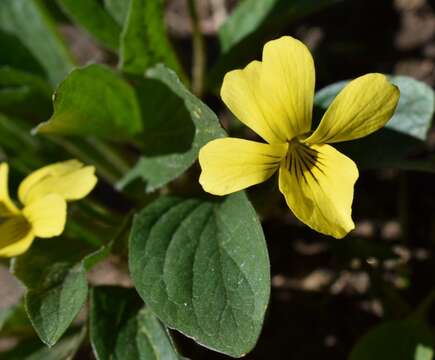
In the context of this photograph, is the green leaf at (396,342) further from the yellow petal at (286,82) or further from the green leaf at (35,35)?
the green leaf at (35,35)

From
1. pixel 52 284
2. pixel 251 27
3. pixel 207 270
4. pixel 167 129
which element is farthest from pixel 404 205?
pixel 52 284

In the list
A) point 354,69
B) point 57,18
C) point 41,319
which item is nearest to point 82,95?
point 41,319

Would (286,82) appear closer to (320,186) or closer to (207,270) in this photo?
(320,186)

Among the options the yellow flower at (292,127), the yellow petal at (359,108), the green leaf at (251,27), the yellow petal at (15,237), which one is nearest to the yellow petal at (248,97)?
the yellow flower at (292,127)

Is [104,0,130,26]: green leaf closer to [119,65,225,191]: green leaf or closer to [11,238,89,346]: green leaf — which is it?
[119,65,225,191]: green leaf

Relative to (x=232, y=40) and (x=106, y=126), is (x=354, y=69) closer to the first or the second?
(x=232, y=40)

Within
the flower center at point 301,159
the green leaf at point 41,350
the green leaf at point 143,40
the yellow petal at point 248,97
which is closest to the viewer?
the yellow petal at point 248,97
